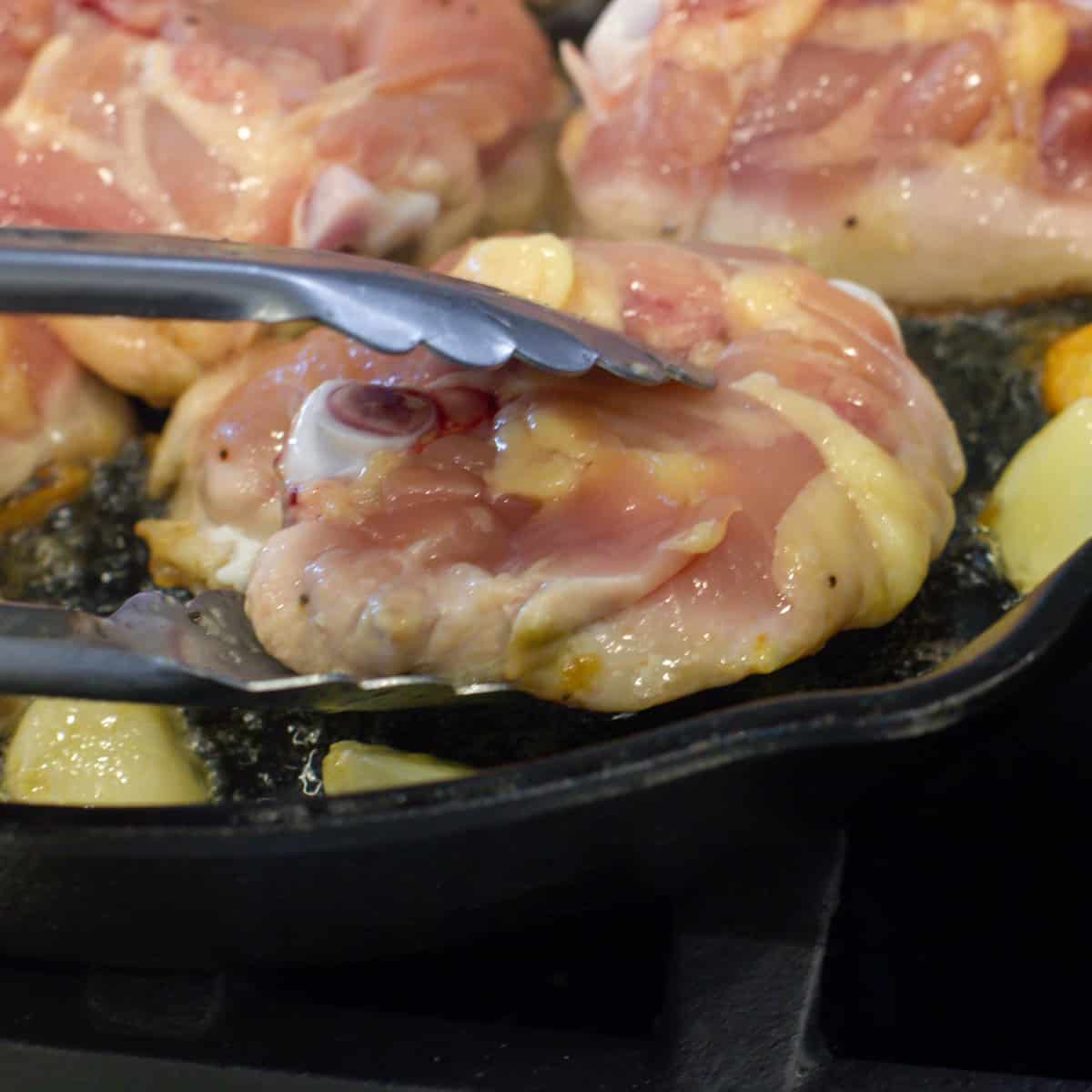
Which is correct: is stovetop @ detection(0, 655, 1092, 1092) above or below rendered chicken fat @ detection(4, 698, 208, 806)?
below

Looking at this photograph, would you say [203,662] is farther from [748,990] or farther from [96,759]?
[748,990]

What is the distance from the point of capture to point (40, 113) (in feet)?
6.04

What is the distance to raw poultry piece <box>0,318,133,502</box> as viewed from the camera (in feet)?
5.67

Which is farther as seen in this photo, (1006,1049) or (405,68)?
(405,68)

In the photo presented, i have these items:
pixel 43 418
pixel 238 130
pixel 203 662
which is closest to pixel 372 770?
pixel 203 662

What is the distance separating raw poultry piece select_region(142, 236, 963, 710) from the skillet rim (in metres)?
0.26

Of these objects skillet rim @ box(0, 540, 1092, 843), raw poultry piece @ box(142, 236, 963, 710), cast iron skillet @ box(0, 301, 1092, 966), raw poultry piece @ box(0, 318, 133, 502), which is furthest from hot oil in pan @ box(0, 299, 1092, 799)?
skillet rim @ box(0, 540, 1092, 843)

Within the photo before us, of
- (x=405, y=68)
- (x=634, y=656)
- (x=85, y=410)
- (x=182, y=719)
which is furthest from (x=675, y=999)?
(x=405, y=68)

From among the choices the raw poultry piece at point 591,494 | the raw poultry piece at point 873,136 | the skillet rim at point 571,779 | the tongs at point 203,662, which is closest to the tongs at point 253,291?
the raw poultry piece at point 591,494

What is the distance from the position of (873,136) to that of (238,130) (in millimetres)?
983

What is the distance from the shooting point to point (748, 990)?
1.29 m

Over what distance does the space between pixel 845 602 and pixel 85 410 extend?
3.80ft

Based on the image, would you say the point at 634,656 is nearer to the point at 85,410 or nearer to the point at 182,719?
the point at 182,719

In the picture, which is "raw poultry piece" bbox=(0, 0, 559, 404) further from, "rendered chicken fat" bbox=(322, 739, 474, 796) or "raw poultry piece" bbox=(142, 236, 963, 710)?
"rendered chicken fat" bbox=(322, 739, 474, 796)
